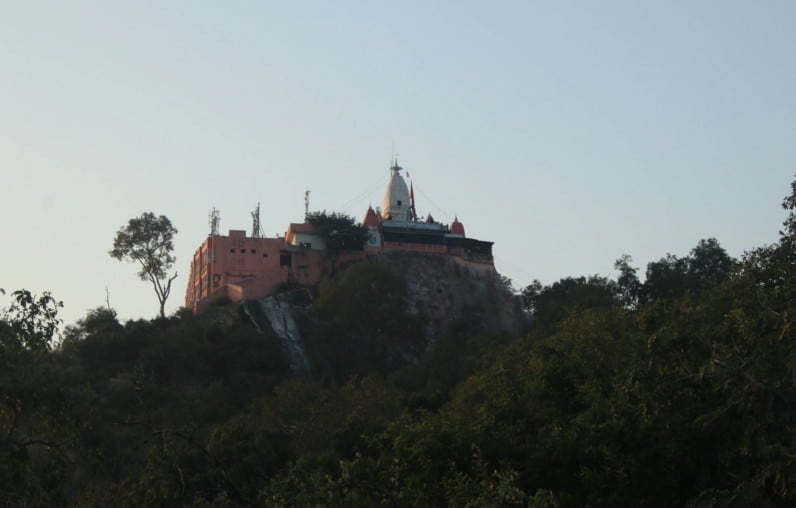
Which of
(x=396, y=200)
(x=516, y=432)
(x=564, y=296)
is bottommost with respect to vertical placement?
(x=516, y=432)

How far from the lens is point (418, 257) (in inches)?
1946

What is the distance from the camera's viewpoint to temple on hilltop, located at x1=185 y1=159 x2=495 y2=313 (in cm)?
4725

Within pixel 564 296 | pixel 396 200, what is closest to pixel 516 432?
pixel 564 296

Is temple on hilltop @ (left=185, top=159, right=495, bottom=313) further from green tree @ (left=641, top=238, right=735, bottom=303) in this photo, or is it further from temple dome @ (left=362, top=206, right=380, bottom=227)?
green tree @ (left=641, top=238, right=735, bottom=303)

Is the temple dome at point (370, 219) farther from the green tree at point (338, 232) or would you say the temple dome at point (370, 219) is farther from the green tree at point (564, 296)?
the green tree at point (564, 296)

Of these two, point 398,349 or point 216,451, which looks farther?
point 398,349

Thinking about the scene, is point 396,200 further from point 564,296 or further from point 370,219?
point 564,296

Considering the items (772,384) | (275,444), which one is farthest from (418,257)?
(772,384)

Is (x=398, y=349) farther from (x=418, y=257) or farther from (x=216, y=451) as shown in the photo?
(x=216, y=451)

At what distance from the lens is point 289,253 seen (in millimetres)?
48656

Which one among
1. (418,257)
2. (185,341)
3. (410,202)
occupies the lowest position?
(185,341)

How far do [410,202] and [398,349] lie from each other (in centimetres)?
1261

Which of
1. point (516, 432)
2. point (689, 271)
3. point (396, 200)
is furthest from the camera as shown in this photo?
point (396, 200)

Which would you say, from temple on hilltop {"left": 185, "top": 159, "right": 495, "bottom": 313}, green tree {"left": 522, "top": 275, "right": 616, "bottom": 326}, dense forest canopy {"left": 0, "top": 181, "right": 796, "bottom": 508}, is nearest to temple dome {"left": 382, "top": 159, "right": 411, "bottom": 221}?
temple on hilltop {"left": 185, "top": 159, "right": 495, "bottom": 313}
